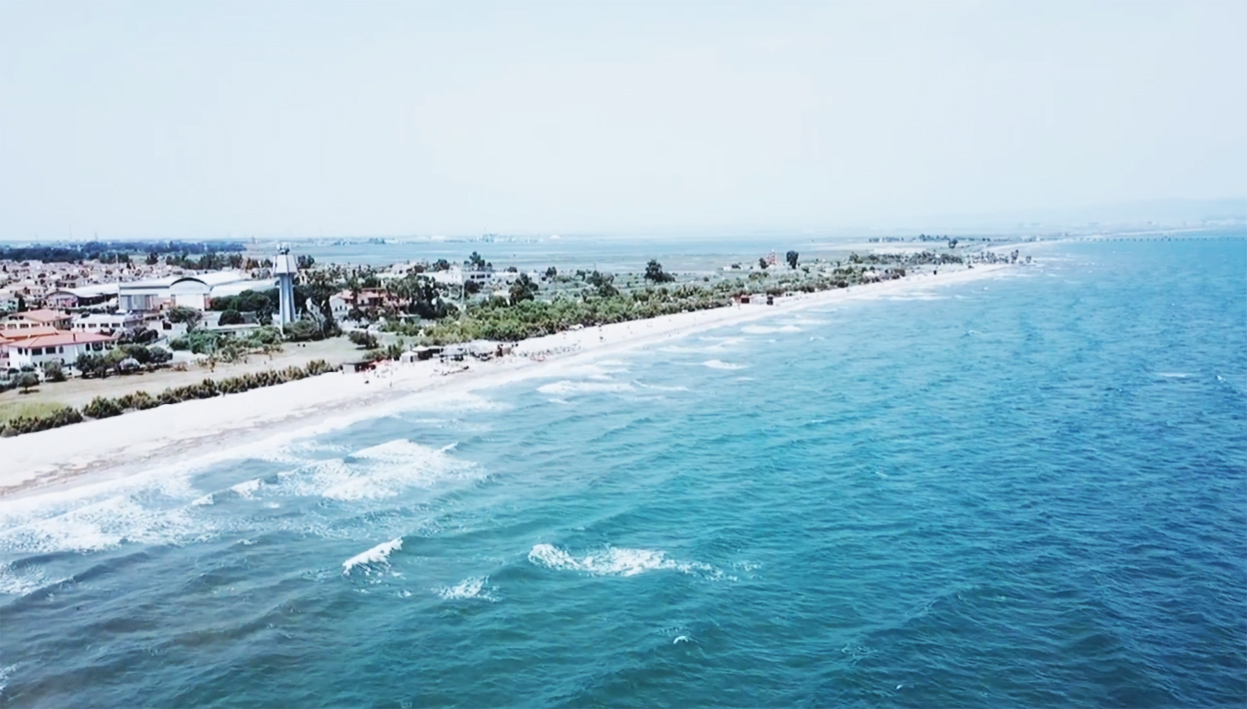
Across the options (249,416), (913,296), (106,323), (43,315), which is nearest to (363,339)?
(106,323)

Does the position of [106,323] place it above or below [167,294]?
below

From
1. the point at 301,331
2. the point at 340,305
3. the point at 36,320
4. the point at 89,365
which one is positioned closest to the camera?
the point at 89,365

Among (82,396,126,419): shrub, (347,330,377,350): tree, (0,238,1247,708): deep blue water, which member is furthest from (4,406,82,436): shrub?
(347,330,377,350): tree

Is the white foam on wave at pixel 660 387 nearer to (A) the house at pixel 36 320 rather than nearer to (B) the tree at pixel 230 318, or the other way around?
(A) the house at pixel 36 320

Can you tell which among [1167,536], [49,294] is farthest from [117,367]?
[1167,536]

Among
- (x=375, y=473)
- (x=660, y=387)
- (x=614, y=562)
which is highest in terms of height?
(x=660, y=387)

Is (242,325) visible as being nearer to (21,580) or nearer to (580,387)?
(580,387)
